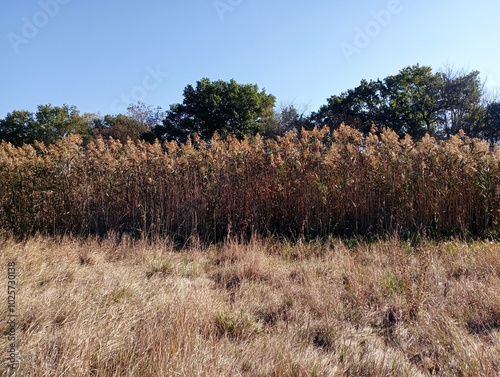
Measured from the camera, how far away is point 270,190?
5.57m

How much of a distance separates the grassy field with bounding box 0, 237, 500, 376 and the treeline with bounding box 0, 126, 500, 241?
137 centimetres

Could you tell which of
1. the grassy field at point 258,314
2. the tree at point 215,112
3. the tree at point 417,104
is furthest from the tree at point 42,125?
the grassy field at point 258,314

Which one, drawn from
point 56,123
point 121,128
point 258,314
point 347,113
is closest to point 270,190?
point 258,314

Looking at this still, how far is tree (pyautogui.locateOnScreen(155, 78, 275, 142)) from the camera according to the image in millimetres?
24031

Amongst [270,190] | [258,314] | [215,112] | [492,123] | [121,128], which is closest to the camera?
[258,314]

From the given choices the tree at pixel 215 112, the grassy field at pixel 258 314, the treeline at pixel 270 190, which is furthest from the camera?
the tree at pixel 215 112

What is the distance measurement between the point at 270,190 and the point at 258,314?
309 centimetres

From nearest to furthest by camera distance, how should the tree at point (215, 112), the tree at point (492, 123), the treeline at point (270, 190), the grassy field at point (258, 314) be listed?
the grassy field at point (258, 314), the treeline at point (270, 190), the tree at point (492, 123), the tree at point (215, 112)

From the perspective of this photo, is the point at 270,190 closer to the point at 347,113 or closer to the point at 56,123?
the point at 347,113

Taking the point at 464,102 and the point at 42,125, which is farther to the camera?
the point at 42,125

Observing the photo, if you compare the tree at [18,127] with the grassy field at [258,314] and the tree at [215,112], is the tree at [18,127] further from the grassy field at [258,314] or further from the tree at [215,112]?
the grassy field at [258,314]

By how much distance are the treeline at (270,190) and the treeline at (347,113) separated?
1442 cm

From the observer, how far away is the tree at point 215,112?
78.8 feet

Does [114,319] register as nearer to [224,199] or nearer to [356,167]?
[224,199]
